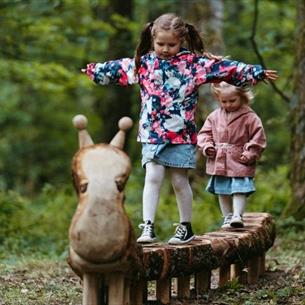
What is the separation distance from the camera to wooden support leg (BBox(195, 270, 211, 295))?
21.5ft

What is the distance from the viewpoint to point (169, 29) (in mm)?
6191

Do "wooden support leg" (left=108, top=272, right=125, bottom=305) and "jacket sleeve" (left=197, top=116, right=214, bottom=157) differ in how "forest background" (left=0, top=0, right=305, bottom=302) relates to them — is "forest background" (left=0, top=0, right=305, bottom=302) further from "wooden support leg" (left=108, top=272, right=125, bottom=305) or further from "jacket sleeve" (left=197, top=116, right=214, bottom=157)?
"wooden support leg" (left=108, top=272, right=125, bottom=305)

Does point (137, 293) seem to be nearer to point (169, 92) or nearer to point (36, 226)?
point (169, 92)

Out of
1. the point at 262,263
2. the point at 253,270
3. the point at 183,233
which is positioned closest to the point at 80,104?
the point at 262,263

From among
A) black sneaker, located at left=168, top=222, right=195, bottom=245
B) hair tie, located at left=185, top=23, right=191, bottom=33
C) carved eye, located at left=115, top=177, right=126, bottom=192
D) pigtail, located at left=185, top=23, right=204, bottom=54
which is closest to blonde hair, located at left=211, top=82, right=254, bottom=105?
pigtail, located at left=185, top=23, right=204, bottom=54

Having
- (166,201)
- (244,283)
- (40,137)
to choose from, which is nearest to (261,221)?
(244,283)

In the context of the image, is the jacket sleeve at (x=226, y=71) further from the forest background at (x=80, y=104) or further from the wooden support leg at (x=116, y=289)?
the wooden support leg at (x=116, y=289)

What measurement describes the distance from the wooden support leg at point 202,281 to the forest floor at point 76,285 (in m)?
0.07

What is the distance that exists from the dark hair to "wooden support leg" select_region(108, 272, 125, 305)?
1.78 metres

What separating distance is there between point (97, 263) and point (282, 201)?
641 centimetres

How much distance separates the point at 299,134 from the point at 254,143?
3.05 meters

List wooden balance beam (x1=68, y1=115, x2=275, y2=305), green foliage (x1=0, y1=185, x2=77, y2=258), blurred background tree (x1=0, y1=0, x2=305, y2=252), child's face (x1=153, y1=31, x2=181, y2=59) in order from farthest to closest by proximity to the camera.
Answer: blurred background tree (x1=0, y1=0, x2=305, y2=252)
green foliage (x1=0, y1=185, x2=77, y2=258)
child's face (x1=153, y1=31, x2=181, y2=59)
wooden balance beam (x1=68, y1=115, x2=275, y2=305)

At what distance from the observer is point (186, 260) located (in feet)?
19.9

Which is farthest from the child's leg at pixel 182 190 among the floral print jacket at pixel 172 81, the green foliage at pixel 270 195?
the green foliage at pixel 270 195
